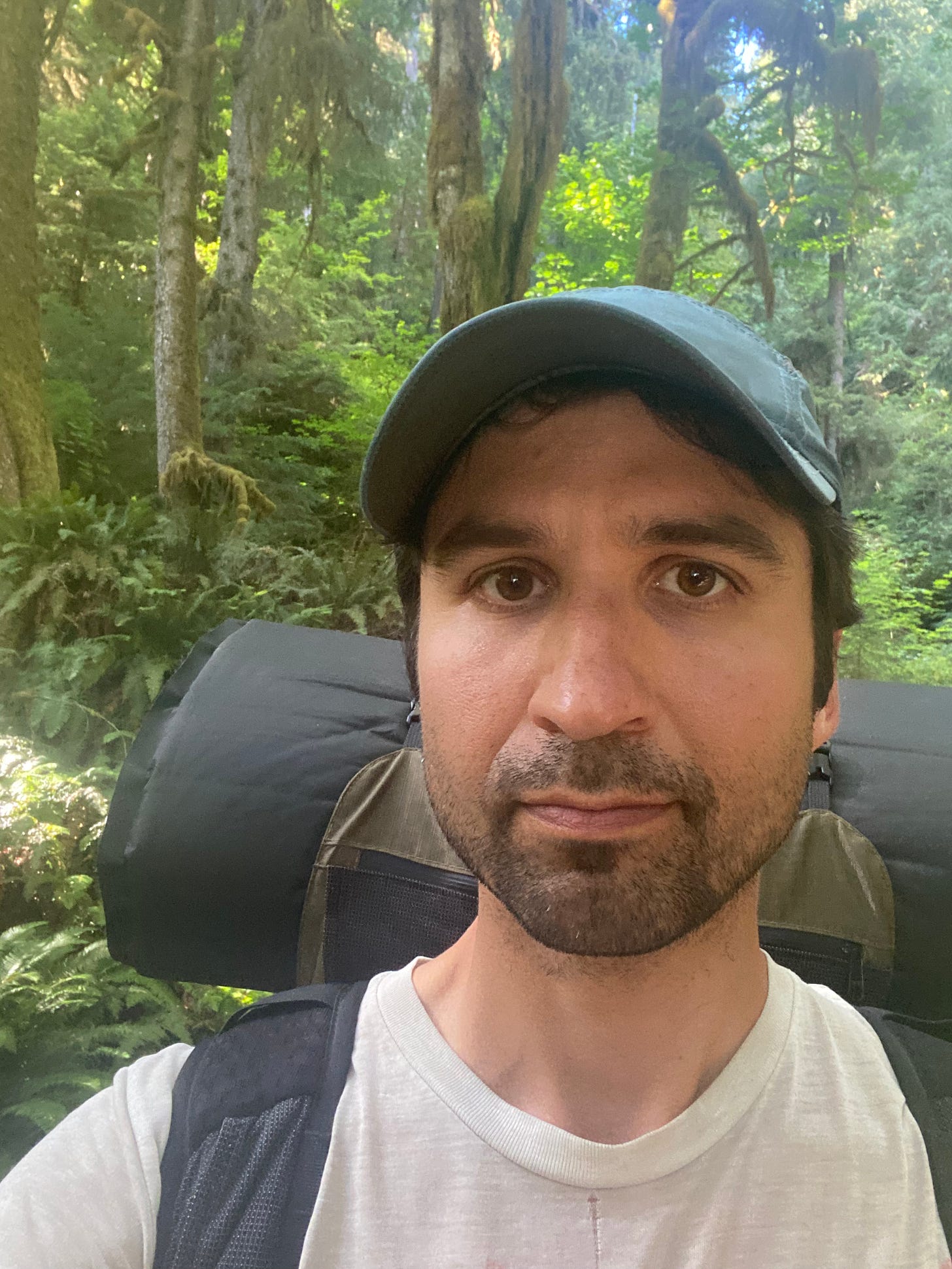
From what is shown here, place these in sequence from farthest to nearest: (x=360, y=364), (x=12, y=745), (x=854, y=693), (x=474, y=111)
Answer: (x=360, y=364)
(x=474, y=111)
(x=12, y=745)
(x=854, y=693)

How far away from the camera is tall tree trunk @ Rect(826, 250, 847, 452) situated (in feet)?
20.9

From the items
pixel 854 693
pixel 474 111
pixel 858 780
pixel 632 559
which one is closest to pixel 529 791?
pixel 632 559

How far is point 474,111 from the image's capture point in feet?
15.8

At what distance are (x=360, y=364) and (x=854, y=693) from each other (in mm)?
5924

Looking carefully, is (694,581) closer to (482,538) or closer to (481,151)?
(482,538)

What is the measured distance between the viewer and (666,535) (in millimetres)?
870

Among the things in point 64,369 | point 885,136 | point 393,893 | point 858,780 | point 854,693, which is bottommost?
point 393,893

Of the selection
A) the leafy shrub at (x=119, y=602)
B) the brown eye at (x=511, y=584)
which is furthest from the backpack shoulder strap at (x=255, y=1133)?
the leafy shrub at (x=119, y=602)

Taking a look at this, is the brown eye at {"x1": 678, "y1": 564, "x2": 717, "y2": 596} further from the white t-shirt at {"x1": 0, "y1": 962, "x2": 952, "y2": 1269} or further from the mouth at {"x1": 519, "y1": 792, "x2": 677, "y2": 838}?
the white t-shirt at {"x1": 0, "y1": 962, "x2": 952, "y2": 1269}

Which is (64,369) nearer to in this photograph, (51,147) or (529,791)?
(51,147)

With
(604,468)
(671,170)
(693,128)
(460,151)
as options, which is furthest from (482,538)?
(693,128)

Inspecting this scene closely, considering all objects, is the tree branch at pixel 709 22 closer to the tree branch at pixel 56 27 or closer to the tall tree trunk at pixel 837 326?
the tall tree trunk at pixel 837 326

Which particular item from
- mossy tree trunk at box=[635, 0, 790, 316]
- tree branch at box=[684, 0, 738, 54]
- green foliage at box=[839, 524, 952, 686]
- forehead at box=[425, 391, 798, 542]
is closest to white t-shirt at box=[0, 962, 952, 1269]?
forehead at box=[425, 391, 798, 542]

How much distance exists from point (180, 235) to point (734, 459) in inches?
195
